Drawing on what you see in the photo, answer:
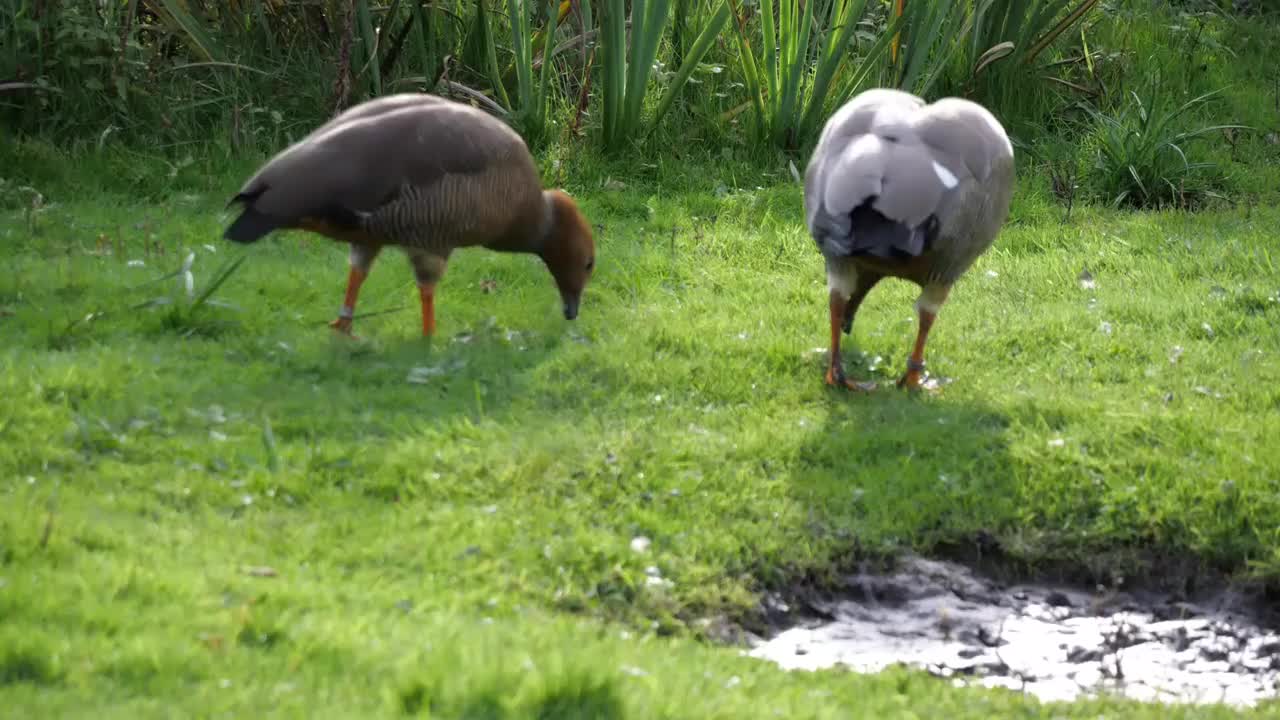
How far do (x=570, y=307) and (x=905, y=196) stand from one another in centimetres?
209

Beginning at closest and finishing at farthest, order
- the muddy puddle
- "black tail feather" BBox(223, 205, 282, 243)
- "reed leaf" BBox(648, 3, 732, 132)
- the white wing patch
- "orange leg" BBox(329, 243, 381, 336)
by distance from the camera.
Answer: the muddy puddle
the white wing patch
"black tail feather" BBox(223, 205, 282, 243)
"orange leg" BBox(329, 243, 381, 336)
"reed leaf" BBox(648, 3, 732, 132)

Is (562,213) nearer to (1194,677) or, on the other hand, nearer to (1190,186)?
(1194,677)

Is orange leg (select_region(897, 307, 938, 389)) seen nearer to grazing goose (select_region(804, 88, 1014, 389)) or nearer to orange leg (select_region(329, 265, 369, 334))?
grazing goose (select_region(804, 88, 1014, 389))

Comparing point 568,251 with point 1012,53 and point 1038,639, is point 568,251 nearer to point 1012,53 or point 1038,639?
point 1038,639

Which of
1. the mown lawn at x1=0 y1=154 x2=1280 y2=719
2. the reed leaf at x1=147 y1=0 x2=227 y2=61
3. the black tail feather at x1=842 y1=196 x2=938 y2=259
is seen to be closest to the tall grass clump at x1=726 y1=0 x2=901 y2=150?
the mown lawn at x1=0 y1=154 x2=1280 y2=719

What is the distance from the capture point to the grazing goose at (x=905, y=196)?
5609mm

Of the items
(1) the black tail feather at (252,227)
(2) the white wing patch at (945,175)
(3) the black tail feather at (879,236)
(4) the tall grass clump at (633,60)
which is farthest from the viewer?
(4) the tall grass clump at (633,60)

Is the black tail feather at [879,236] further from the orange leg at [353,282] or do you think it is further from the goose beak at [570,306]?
the orange leg at [353,282]

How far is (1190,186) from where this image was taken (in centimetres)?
948

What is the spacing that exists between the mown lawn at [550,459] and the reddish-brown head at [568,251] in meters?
0.22

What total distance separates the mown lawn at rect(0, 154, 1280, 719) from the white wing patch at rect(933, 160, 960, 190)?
908 mm

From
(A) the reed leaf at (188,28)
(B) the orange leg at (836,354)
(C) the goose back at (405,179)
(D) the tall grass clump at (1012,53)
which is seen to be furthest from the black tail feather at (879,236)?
(A) the reed leaf at (188,28)

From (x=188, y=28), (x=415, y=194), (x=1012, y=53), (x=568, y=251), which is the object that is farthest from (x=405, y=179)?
(x=1012, y=53)

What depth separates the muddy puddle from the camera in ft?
14.4
